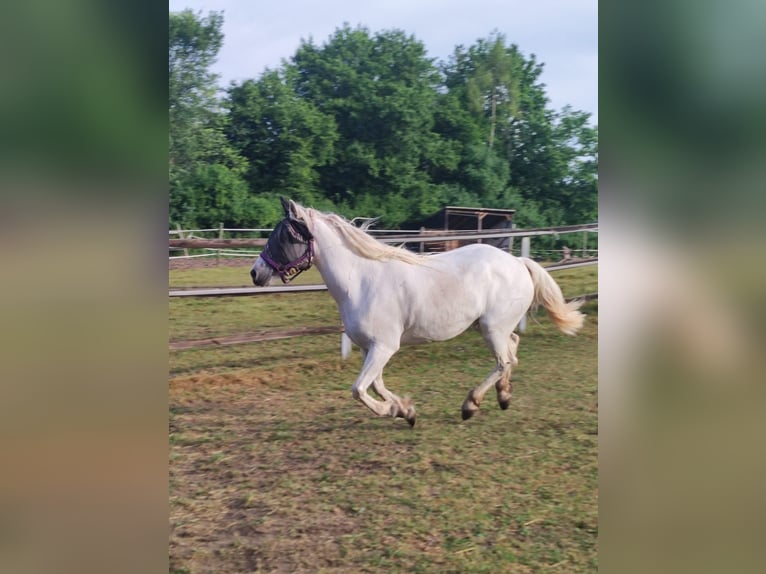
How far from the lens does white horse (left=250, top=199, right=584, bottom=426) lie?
352cm

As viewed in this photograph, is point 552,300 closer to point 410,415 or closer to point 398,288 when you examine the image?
point 398,288

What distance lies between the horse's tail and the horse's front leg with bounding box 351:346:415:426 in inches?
46.0

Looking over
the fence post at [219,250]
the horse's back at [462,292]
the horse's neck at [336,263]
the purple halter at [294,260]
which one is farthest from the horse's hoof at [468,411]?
the fence post at [219,250]

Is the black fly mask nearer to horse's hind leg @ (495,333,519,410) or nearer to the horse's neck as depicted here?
the horse's neck

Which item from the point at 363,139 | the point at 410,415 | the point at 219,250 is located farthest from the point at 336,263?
the point at 219,250

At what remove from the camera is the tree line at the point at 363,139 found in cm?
452

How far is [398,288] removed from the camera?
11.9 feet

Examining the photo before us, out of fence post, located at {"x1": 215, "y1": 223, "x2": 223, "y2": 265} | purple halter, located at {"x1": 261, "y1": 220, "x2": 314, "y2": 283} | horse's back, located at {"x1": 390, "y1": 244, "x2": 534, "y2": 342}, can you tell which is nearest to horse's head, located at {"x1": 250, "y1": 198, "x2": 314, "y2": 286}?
purple halter, located at {"x1": 261, "y1": 220, "x2": 314, "y2": 283}

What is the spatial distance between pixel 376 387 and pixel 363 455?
0.43 meters

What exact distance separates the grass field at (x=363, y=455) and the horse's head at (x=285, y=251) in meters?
1.16

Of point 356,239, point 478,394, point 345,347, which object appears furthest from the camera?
point 345,347
